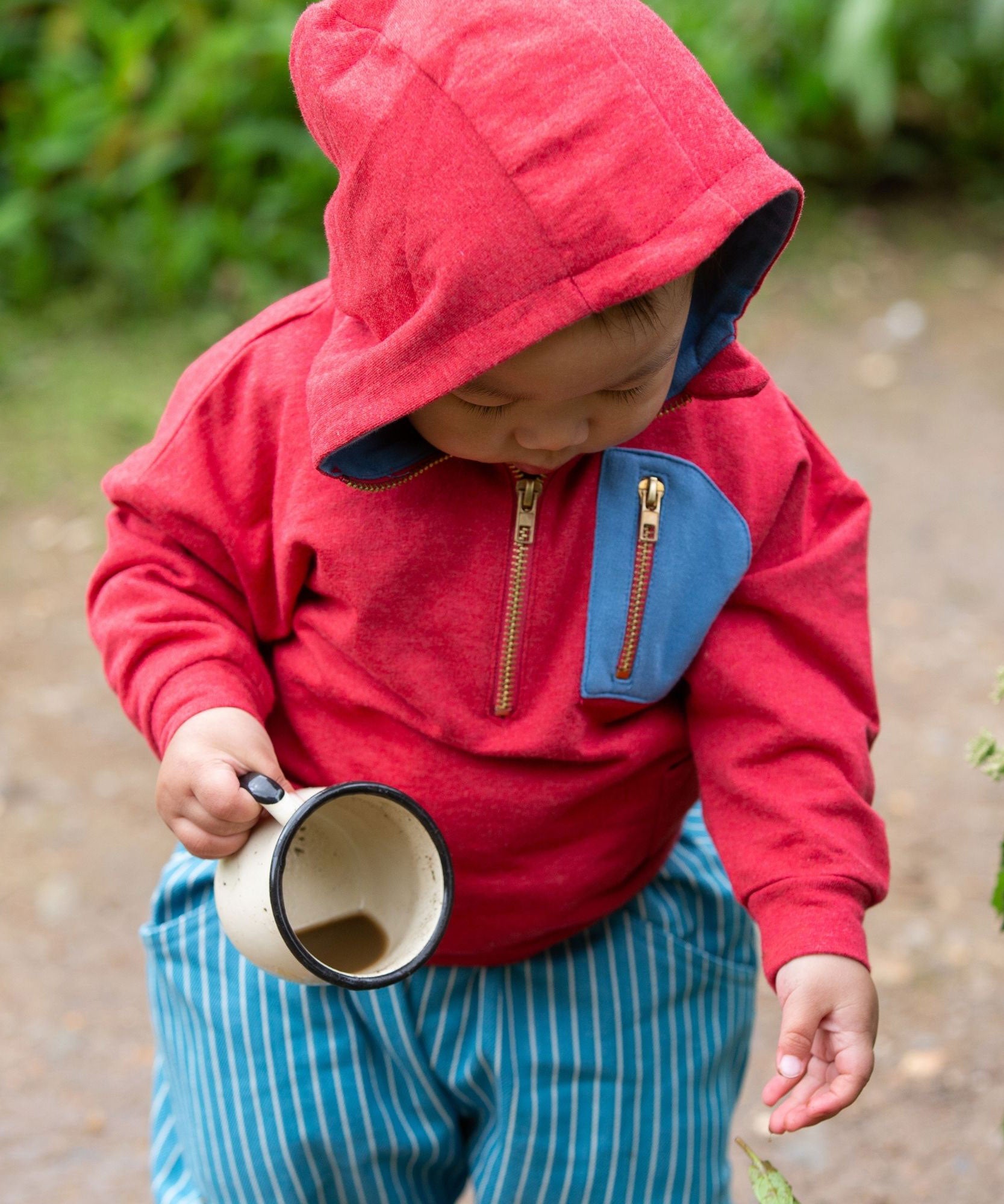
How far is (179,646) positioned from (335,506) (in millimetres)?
224

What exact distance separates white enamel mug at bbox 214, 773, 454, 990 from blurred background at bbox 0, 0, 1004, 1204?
3.63 ft

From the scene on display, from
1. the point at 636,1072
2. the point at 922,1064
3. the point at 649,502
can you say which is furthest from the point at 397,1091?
the point at 922,1064

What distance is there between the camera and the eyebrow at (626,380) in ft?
4.42

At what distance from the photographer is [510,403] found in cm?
137

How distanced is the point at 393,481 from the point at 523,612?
0.64 ft

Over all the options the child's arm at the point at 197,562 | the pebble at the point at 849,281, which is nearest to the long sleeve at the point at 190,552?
the child's arm at the point at 197,562

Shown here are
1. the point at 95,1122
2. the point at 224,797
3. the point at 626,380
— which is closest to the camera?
the point at 626,380

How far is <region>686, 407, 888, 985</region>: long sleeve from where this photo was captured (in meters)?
1.60

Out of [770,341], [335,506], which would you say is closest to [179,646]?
[335,506]

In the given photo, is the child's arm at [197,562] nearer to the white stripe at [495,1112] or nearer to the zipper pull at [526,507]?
the zipper pull at [526,507]

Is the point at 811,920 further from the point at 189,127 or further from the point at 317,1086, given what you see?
the point at 189,127

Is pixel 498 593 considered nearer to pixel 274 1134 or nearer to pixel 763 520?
pixel 763 520

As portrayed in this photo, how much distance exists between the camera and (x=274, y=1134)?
1700 millimetres

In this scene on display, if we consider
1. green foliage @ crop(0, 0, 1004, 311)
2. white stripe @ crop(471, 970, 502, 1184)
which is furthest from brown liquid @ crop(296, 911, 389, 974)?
green foliage @ crop(0, 0, 1004, 311)
